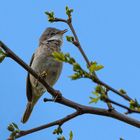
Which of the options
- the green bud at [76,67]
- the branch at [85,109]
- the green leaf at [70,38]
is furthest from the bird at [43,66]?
the green bud at [76,67]

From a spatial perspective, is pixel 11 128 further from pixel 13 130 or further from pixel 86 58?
pixel 86 58

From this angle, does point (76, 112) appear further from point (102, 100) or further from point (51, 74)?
point (51, 74)

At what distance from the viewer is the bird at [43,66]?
7.25m

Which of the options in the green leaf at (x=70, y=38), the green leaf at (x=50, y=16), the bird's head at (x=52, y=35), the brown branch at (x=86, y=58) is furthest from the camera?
the bird's head at (x=52, y=35)

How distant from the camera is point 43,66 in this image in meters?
7.22

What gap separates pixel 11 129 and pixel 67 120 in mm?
522

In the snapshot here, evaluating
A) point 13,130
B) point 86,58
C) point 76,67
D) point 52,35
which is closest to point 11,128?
point 13,130

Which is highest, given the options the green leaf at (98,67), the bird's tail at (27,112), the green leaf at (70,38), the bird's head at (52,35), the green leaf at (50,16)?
the bird's head at (52,35)

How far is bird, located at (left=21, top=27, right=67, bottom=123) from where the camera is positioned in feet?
23.8

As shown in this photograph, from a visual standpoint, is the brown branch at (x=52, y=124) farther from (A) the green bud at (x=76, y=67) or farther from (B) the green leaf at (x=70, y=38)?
(B) the green leaf at (x=70, y=38)

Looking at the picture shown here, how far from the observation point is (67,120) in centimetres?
307

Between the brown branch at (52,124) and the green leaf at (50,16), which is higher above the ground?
the green leaf at (50,16)

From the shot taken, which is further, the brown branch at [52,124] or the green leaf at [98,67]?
the brown branch at [52,124]

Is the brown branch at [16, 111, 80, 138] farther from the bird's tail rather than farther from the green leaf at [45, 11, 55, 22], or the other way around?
the bird's tail
